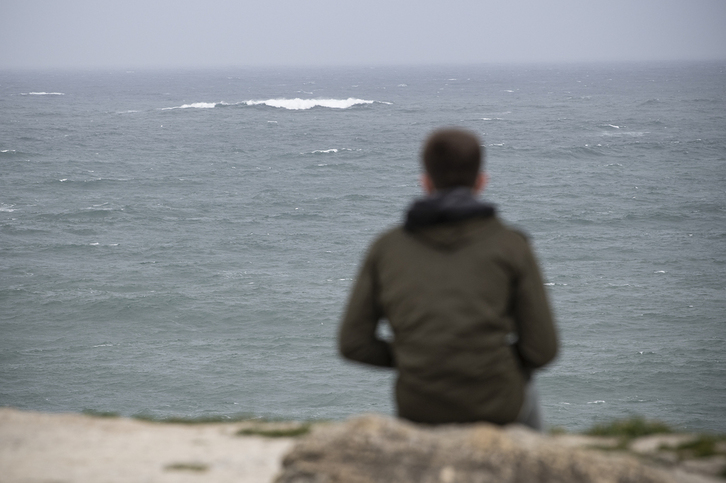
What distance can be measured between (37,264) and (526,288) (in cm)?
5876

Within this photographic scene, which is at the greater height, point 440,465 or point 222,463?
point 440,465

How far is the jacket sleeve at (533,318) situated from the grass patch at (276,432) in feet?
13.7

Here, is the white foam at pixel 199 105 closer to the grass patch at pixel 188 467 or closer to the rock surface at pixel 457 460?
the grass patch at pixel 188 467

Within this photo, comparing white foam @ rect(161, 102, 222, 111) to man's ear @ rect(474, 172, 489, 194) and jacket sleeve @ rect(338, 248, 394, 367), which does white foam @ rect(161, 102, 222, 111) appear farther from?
man's ear @ rect(474, 172, 489, 194)

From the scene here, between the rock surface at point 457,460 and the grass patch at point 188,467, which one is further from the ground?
the rock surface at point 457,460

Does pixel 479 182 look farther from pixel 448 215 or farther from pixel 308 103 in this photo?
pixel 308 103

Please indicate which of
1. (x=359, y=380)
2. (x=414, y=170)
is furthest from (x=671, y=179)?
(x=359, y=380)

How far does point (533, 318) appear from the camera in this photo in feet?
12.5

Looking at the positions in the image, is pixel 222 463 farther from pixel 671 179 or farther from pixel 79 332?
pixel 671 179

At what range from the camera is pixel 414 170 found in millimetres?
91062

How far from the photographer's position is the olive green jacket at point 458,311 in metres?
3.72

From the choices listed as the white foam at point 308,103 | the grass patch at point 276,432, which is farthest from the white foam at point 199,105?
the grass patch at point 276,432

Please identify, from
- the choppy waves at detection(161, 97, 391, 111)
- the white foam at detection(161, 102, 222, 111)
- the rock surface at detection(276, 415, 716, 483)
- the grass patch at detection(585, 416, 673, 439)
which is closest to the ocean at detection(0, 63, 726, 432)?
the grass patch at detection(585, 416, 673, 439)

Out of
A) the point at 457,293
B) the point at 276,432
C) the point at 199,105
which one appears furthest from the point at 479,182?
the point at 199,105
